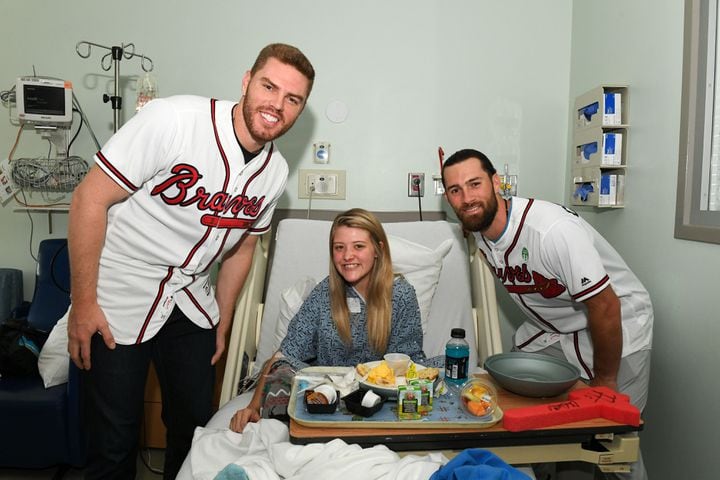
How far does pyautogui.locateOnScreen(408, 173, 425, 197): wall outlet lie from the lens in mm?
2664

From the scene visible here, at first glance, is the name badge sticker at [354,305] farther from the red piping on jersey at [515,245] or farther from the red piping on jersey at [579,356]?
the red piping on jersey at [579,356]

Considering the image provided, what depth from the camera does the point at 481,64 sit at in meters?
2.63

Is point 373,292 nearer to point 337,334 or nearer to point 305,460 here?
point 337,334

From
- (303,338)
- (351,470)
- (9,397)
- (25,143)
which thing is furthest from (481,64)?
(9,397)

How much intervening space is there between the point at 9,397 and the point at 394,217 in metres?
1.85

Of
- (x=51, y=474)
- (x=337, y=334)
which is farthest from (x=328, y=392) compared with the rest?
(x=51, y=474)

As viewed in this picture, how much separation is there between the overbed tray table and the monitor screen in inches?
81.5

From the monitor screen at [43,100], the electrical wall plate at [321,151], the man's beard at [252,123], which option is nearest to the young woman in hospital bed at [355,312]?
the man's beard at [252,123]

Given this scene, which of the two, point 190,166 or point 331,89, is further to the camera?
point 331,89

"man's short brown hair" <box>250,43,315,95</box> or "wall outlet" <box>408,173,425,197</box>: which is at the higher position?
"man's short brown hair" <box>250,43,315,95</box>

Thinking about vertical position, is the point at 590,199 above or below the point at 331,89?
below

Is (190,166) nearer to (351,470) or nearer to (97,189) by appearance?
(97,189)

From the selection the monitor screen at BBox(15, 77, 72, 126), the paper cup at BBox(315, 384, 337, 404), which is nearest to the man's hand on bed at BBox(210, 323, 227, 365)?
the paper cup at BBox(315, 384, 337, 404)

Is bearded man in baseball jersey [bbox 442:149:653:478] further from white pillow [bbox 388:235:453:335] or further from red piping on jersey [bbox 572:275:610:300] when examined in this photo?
white pillow [bbox 388:235:453:335]
